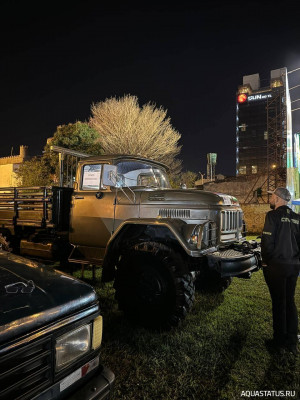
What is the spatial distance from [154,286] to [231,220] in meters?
1.73

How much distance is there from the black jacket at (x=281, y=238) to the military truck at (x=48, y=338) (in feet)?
7.52

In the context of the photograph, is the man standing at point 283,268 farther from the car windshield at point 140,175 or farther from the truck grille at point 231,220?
the car windshield at point 140,175

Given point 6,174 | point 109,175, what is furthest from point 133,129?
point 109,175

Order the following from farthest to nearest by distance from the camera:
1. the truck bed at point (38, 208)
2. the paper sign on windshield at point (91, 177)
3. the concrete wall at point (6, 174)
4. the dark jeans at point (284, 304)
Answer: the concrete wall at point (6, 174) → the truck bed at point (38, 208) → the paper sign on windshield at point (91, 177) → the dark jeans at point (284, 304)

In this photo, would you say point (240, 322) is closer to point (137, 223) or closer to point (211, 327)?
point (211, 327)

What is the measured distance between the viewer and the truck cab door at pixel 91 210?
14.8 feet

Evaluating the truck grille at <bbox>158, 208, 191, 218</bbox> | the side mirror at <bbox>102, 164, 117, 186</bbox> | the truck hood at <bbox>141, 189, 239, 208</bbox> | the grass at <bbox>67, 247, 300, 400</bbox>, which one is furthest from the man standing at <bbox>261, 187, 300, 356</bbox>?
the side mirror at <bbox>102, 164, 117, 186</bbox>

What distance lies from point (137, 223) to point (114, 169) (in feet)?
3.38

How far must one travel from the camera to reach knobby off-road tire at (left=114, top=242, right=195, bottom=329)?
3555 millimetres

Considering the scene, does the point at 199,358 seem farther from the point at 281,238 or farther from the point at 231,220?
the point at 231,220

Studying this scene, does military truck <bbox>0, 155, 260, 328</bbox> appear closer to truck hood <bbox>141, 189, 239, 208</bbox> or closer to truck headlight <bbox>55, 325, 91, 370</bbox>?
truck hood <bbox>141, 189, 239, 208</bbox>

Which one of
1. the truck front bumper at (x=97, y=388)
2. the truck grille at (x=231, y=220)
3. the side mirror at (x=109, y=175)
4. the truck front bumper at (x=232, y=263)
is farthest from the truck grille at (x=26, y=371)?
the truck grille at (x=231, y=220)

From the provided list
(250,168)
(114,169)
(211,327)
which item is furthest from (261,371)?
(250,168)

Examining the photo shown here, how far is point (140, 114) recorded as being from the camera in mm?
21375
